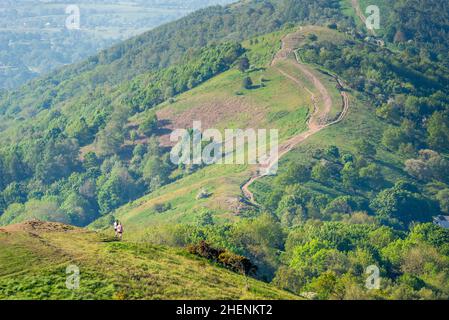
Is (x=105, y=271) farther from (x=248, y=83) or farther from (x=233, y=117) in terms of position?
(x=248, y=83)

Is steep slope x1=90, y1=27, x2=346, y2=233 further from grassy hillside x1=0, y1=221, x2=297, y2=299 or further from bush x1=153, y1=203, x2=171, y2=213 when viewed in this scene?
grassy hillside x1=0, y1=221, x2=297, y2=299

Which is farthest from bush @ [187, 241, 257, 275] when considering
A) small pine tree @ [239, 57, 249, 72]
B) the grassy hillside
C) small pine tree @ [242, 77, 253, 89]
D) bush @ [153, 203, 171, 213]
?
small pine tree @ [239, 57, 249, 72]

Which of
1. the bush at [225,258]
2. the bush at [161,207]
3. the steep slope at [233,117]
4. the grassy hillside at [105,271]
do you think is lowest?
the bush at [161,207]

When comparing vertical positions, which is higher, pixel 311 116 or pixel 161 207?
pixel 311 116

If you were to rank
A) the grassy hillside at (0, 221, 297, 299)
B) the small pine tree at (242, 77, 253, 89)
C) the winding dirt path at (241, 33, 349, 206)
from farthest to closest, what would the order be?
the small pine tree at (242, 77, 253, 89)
the winding dirt path at (241, 33, 349, 206)
the grassy hillside at (0, 221, 297, 299)

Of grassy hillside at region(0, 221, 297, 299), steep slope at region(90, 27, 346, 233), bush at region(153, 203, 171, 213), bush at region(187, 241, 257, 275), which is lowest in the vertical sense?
bush at region(153, 203, 171, 213)

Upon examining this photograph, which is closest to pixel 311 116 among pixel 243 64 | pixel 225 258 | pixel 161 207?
pixel 161 207

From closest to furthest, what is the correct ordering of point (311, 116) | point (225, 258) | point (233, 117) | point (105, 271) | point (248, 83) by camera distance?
1. point (105, 271)
2. point (225, 258)
3. point (311, 116)
4. point (233, 117)
5. point (248, 83)

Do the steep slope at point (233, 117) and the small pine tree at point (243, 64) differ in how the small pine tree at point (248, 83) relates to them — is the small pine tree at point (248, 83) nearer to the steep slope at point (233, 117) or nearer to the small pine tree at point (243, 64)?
the steep slope at point (233, 117)

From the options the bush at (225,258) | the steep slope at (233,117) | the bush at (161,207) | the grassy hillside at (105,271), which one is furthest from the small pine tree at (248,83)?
the grassy hillside at (105,271)
